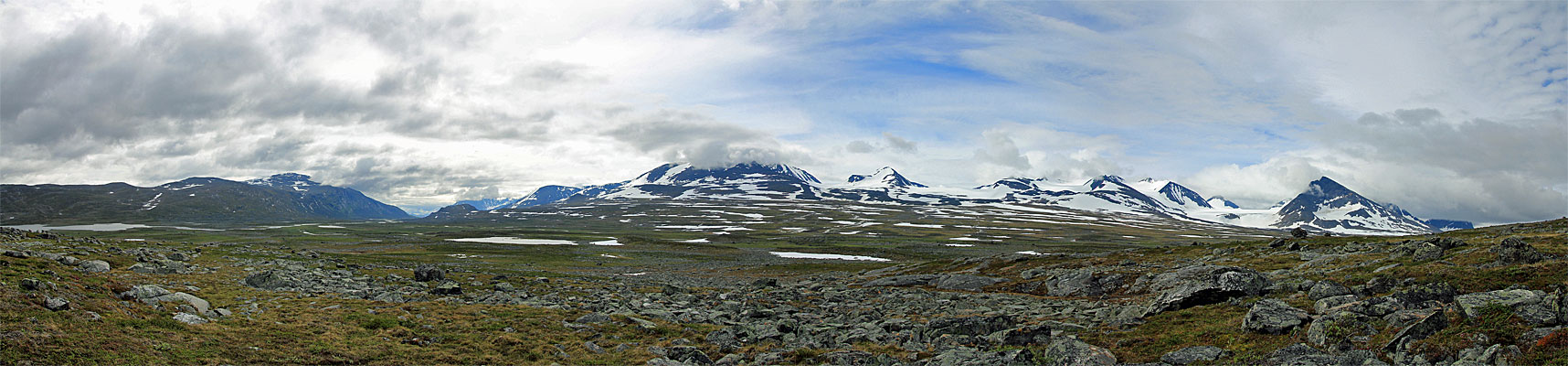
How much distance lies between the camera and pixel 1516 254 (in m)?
27.4

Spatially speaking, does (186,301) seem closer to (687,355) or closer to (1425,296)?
(687,355)

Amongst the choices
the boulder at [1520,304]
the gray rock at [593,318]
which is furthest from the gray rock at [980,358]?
the gray rock at [593,318]

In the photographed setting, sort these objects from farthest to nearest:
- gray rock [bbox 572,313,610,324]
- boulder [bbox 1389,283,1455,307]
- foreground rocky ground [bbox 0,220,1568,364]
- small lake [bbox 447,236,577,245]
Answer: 1. small lake [bbox 447,236,577,245]
2. gray rock [bbox 572,313,610,324]
3. boulder [bbox 1389,283,1455,307]
4. foreground rocky ground [bbox 0,220,1568,364]

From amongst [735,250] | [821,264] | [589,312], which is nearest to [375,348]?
[589,312]

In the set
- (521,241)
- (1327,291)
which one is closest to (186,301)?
(1327,291)

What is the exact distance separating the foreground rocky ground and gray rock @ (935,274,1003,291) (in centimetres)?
977

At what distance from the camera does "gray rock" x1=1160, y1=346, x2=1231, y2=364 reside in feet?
69.2

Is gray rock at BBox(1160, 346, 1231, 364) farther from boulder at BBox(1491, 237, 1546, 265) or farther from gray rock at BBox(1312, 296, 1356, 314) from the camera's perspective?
boulder at BBox(1491, 237, 1546, 265)

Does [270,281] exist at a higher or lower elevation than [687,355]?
higher

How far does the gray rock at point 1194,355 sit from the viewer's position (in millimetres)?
21078

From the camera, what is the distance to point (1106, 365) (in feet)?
66.7

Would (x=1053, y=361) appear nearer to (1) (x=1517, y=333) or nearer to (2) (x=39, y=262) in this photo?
(1) (x=1517, y=333)

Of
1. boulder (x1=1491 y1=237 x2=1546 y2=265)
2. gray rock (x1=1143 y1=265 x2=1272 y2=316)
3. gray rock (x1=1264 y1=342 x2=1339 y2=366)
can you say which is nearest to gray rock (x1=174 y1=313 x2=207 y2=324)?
gray rock (x1=1264 y1=342 x2=1339 y2=366)

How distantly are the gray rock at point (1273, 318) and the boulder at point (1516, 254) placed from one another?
1241 cm
